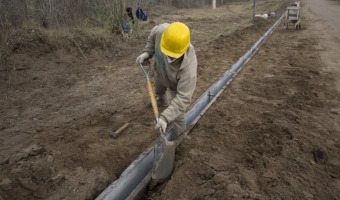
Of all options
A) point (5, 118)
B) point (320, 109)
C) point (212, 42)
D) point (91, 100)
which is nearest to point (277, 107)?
point (320, 109)

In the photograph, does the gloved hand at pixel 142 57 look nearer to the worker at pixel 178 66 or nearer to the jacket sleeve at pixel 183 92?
the worker at pixel 178 66

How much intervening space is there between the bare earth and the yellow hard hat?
4.04 ft

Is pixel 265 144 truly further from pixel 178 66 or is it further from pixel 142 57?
pixel 142 57

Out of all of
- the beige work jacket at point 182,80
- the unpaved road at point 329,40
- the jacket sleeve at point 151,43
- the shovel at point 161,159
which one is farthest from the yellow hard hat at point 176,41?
the unpaved road at point 329,40

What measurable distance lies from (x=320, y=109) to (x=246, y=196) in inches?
109

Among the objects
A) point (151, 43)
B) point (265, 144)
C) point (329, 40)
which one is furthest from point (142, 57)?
point (329, 40)

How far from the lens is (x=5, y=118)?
4445 mm

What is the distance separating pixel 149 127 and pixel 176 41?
172cm

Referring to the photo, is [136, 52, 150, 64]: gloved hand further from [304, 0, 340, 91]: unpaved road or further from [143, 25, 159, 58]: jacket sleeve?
[304, 0, 340, 91]: unpaved road

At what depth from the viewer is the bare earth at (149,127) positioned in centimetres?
297

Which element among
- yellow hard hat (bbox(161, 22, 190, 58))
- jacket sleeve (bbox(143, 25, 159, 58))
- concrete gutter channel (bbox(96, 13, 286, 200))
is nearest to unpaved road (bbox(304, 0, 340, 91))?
concrete gutter channel (bbox(96, 13, 286, 200))

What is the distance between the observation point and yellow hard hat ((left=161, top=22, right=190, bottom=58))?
110 inches

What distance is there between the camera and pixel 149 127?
4176 mm

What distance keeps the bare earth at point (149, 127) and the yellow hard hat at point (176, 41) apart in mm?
1230
